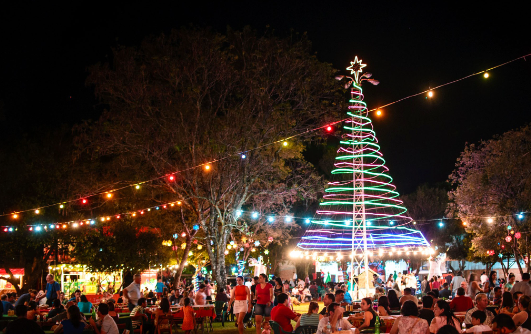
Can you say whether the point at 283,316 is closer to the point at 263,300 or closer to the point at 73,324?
the point at 263,300

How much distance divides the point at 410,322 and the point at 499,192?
80.1 feet

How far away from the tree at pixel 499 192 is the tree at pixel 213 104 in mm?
11520

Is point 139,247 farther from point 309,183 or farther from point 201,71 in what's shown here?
point 201,71

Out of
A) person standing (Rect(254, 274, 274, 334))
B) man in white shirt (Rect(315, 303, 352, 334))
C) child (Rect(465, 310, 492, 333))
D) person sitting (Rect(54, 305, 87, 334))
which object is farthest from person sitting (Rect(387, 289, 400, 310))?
person sitting (Rect(54, 305, 87, 334))

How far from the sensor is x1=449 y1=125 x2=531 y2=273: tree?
27.8m

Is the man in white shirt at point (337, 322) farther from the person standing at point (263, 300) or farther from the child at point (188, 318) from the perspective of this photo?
the child at point (188, 318)

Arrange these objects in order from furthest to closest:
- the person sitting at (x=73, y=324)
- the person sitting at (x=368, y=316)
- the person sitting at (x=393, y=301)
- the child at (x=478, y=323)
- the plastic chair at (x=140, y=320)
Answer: the person sitting at (x=393, y=301)
the plastic chair at (x=140, y=320)
the person sitting at (x=368, y=316)
the person sitting at (x=73, y=324)
the child at (x=478, y=323)

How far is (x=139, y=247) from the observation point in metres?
30.0

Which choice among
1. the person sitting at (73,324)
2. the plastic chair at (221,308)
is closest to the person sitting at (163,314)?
the person sitting at (73,324)

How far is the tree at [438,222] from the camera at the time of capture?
151 feet

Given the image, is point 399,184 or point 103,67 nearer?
point 103,67

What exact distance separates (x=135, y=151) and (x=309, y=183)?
824 centimetres

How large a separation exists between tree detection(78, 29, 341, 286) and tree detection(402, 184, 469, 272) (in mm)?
26413

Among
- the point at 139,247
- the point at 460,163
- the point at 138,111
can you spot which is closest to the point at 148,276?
the point at 139,247
